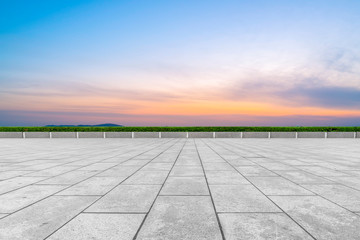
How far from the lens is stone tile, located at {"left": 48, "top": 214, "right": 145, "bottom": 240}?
306 cm

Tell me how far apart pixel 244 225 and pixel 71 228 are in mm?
2523

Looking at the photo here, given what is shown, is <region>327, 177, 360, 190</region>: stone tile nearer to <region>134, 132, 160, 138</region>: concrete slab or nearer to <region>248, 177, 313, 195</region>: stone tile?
<region>248, 177, 313, 195</region>: stone tile

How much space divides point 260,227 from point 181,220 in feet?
3.82

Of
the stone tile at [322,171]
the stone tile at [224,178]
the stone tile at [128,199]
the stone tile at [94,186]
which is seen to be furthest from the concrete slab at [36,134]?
the stone tile at [322,171]

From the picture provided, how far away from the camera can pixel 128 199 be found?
14.9 feet

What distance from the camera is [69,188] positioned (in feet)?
17.7

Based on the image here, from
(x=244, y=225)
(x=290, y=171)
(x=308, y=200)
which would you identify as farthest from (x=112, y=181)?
(x=290, y=171)

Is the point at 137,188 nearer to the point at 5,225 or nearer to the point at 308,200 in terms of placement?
the point at 5,225

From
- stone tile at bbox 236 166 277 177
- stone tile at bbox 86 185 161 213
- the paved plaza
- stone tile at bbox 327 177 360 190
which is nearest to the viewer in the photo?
the paved plaza

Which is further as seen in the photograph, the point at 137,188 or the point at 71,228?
the point at 137,188

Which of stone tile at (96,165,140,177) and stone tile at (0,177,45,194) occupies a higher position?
stone tile at (96,165,140,177)

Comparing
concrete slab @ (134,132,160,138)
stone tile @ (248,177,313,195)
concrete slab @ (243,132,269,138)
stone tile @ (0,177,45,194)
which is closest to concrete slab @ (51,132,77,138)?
concrete slab @ (134,132,160,138)


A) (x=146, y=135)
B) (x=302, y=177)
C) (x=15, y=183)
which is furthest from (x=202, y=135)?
(x=15, y=183)

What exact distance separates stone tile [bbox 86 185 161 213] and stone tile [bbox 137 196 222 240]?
254 mm
